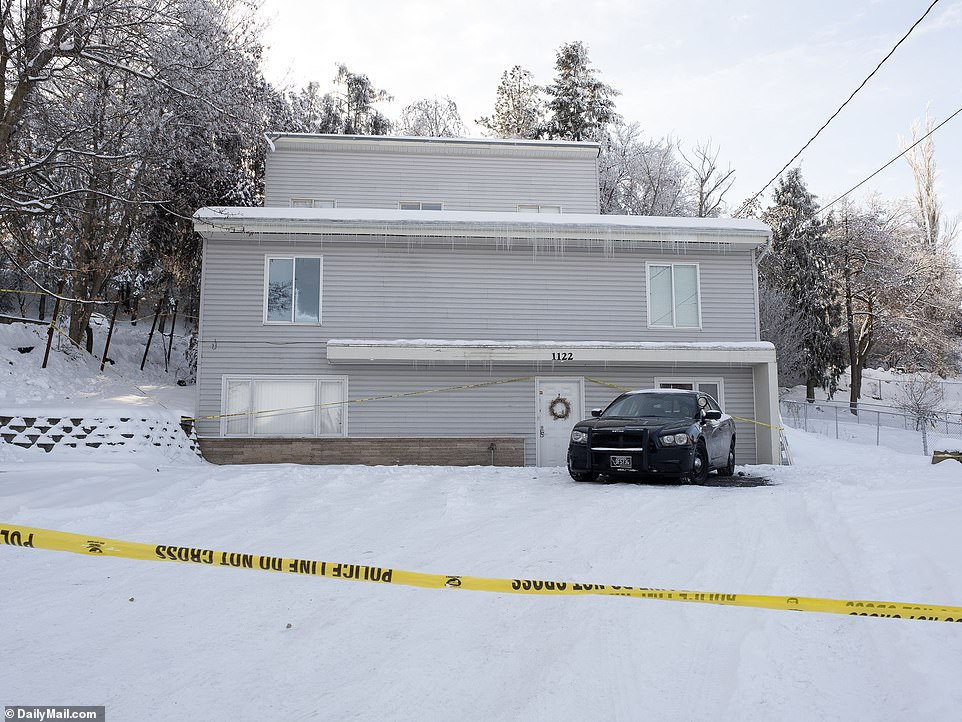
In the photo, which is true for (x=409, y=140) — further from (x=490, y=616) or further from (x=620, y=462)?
(x=490, y=616)

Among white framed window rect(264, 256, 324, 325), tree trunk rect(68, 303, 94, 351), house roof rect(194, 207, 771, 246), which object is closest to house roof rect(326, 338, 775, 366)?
white framed window rect(264, 256, 324, 325)

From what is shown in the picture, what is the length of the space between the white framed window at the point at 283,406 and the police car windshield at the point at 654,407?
620 centimetres

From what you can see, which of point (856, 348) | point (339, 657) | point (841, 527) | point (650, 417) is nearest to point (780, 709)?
point (339, 657)

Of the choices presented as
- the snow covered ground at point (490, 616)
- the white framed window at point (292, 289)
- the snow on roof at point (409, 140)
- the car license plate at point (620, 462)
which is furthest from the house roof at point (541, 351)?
the snow on roof at point (409, 140)

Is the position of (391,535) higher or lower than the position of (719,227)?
lower

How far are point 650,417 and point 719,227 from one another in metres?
6.55

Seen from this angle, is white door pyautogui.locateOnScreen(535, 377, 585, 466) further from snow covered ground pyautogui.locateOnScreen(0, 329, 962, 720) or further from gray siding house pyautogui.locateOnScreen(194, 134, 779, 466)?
snow covered ground pyautogui.locateOnScreen(0, 329, 962, 720)

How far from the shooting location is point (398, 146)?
2033 cm

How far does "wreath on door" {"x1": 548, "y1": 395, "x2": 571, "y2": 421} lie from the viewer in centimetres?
1634

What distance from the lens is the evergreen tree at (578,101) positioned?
3803 centimetres

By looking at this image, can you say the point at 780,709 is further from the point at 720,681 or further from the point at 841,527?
the point at 841,527

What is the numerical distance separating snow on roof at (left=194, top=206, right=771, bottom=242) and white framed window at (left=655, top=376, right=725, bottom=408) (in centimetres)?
340

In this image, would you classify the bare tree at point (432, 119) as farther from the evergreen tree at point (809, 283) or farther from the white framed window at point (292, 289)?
the white framed window at point (292, 289)

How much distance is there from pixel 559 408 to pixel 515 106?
98.1ft
